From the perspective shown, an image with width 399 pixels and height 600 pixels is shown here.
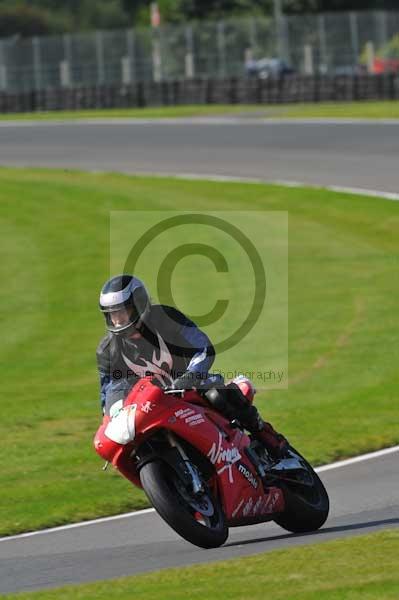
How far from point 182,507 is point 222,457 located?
621 millimetres

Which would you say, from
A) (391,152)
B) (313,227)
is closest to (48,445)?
(313,227)

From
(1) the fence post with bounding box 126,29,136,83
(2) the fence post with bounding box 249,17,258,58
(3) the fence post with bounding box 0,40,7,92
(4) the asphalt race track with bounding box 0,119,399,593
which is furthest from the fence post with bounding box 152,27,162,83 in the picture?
(4) the asphalt race track with bounding box 0,119,399,593

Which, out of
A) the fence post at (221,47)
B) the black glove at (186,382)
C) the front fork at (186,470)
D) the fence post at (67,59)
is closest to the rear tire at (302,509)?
the front fork at (186,470)

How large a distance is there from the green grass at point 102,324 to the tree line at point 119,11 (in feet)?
175

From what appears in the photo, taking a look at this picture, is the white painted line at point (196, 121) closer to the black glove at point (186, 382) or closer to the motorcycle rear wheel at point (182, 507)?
the black glove at point (186, 382)

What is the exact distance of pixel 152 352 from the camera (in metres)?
8.28

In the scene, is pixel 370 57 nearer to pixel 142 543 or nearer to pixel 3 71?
pixel 3 71

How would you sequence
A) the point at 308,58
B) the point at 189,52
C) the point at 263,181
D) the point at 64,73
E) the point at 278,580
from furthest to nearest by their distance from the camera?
the point at 308,58
the point at 64,73
the point at 189,52
the point at 263,181
the point at 278,580

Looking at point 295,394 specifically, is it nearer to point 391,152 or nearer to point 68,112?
point 391,152

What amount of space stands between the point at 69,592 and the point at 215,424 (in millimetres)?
1683

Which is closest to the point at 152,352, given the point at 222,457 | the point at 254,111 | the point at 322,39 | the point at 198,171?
the point at 222,457

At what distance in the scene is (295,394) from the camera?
13.9 m

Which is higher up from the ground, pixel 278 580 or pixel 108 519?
pixel 278 580

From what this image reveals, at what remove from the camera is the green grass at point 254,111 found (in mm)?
35781
